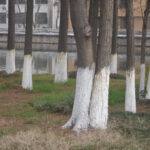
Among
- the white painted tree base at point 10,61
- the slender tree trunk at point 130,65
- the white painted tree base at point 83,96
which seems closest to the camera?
the white painted tree base at point 83,96

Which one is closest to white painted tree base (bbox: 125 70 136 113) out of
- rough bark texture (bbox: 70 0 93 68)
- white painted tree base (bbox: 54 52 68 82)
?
rough bark texture (bbox: 70 0 93 68)

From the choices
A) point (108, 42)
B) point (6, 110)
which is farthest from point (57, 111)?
point (108, 42)

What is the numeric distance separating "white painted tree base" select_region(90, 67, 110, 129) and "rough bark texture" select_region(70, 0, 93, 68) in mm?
433

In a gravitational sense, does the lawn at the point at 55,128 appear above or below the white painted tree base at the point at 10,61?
below

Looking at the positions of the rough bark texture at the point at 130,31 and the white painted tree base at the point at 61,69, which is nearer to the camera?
the rough bark texture at the point at 130,31

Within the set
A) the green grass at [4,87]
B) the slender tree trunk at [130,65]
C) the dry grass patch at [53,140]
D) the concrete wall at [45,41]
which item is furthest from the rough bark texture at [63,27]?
the concrete wall at [45,41]

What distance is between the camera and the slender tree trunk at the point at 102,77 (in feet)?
24.9

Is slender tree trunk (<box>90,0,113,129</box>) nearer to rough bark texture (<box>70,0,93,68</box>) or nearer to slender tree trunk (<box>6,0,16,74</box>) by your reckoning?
rough bark texture (<box>70,0,93,68</box>)

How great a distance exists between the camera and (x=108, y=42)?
25.0 feet

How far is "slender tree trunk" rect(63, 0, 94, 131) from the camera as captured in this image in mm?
7336

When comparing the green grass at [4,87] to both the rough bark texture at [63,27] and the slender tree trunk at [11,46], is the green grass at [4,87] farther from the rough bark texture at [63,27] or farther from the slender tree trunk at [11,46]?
the slender tree trunk at [11,46]

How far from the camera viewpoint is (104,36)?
7.60 metres

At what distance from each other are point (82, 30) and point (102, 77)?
1012 mm

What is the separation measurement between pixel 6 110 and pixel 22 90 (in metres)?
3.58
